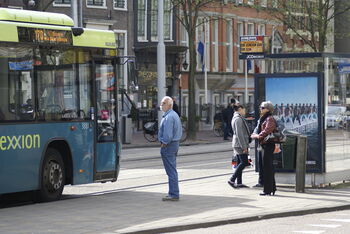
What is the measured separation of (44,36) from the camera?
15.9 m

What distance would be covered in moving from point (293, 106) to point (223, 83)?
46.8m

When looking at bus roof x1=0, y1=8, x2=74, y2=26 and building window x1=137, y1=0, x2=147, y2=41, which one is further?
building window x1=137, y1=0, x2=147, y2=41

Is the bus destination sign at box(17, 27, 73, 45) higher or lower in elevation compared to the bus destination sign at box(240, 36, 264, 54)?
lower

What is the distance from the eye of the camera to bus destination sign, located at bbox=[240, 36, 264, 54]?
140 feet

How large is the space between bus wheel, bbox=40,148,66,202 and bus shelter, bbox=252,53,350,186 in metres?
3.95

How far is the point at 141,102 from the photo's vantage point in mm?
54875

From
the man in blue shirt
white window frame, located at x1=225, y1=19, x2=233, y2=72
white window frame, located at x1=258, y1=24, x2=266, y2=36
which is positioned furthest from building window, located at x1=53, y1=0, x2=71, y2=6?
the man in blue shirt

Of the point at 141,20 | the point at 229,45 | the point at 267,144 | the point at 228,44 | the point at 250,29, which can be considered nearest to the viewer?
the point at 267,144

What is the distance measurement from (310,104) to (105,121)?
3642 mm

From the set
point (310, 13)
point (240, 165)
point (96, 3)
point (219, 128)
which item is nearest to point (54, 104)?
point (240, 165)

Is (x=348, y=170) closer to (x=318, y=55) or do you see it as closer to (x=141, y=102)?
(x=318, y=55)

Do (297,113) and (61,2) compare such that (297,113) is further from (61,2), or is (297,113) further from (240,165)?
(61,2)

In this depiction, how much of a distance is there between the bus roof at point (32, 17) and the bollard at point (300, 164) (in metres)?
4.40

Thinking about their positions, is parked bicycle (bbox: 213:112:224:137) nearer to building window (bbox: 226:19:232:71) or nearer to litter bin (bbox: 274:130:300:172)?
building window (bbox: 226:19:232:71)
